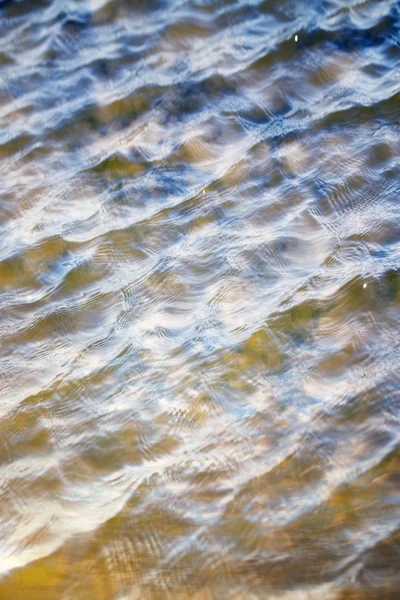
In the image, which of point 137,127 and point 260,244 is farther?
point 137,127

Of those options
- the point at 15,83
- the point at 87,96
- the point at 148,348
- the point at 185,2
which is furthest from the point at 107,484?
the point at 185,2

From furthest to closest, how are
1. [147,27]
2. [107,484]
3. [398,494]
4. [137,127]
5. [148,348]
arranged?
[147,27]
[137,127]
[148,348]
[107,484]
[398,494]

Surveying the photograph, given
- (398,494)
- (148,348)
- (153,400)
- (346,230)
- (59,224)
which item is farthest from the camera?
(59,224)

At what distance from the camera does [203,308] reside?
234 centimetres

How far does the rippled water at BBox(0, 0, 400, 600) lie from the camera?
1.65 m

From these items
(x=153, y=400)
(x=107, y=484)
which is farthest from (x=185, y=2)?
(x=107, y=484)

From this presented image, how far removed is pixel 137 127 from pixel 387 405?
2155mm

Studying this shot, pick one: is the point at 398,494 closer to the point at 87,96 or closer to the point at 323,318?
the point at 323,318

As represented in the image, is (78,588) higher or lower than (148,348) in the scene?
lower

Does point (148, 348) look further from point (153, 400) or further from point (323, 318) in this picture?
point (323, 318)

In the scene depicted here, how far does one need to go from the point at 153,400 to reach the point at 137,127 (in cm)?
188

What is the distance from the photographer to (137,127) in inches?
134

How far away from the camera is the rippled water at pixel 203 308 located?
1650 mm

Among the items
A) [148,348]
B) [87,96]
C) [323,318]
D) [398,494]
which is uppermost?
[87,96]
